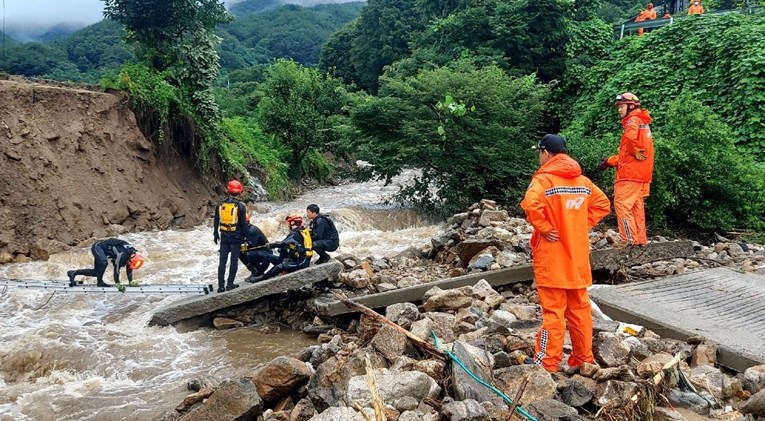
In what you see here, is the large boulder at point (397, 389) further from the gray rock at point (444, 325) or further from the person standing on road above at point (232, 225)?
the person standing on road above at point (232, 225)

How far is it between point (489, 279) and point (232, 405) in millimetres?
4052

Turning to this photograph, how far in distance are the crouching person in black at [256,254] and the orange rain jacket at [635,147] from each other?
501 cm

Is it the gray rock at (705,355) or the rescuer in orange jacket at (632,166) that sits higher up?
the rescuer in orange jacket at (632,166)

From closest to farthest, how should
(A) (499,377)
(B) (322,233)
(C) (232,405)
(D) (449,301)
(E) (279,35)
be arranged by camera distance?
(A) (499,377), (C) (232,405), (D) (449,301), (B) (322,233), (E) (279,35)

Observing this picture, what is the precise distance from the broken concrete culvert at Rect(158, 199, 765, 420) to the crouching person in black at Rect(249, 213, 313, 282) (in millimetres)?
2355

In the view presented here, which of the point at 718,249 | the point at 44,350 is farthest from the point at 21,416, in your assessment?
the point at 718,249

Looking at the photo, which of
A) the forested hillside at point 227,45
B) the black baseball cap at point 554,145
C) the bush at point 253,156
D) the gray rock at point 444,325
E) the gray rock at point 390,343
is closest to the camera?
the black baseball cap at point 554,145

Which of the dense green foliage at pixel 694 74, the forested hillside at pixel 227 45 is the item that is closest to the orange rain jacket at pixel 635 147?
the dense green foliage at pixel 694 74

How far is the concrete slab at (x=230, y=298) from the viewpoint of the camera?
25.3 feet

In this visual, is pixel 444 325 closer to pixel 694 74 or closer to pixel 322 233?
pixel 322 233

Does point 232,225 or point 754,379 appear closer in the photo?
point 754,379

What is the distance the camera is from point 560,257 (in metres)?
4.34

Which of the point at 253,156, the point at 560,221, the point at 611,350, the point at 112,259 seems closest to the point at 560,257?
the point at 560,221

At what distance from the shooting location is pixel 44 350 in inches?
268
